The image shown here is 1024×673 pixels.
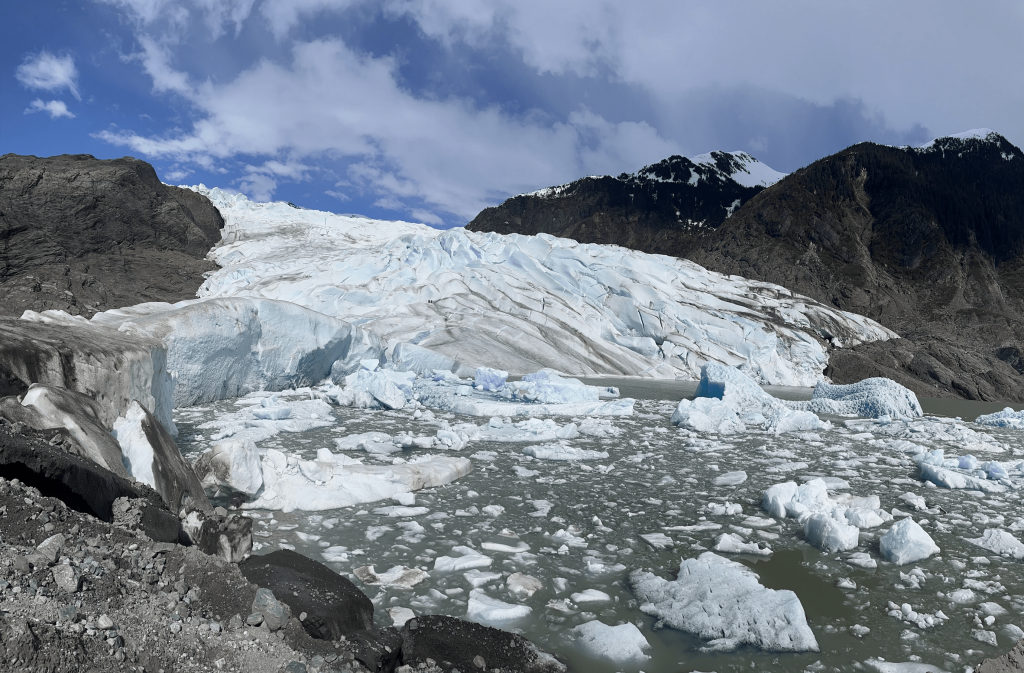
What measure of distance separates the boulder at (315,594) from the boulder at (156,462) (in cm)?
92

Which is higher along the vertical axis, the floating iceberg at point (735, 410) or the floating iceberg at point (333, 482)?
the floating iceberg at point (735, 410)

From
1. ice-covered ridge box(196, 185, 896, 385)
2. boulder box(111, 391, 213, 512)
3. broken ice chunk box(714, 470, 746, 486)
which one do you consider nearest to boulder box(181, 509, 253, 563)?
boulder box(111, 391, 213, 512)

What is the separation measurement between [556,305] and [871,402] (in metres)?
14.3

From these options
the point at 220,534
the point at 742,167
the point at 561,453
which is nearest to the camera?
the point at 220,534

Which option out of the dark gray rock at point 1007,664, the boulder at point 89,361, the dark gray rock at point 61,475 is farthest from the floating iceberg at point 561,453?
the dark gray rock at point 1007,664

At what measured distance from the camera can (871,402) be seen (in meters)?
12.4

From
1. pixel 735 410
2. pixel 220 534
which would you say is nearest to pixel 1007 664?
pixel 220 534

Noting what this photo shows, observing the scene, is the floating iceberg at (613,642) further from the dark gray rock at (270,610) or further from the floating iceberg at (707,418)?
the floating iceberg at (707,418)

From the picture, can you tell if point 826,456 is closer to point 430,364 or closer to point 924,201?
point 430,364

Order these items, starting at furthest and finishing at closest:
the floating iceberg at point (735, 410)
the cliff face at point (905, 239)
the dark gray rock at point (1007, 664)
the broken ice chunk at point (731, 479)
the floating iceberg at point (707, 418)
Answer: the cliff face at point (905, 239) → the floating iceberg at point (735, 410) → the floating iceberg at point (707, 418) → the broken ice chunk at point (731, 479) → the dark gray rock at point (1007, 664)

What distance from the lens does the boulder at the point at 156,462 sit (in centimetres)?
330

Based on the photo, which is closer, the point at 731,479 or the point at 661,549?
the point at 661,549

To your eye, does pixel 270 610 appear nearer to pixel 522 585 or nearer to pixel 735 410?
pixel 522 585

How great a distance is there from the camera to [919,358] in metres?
27.0
